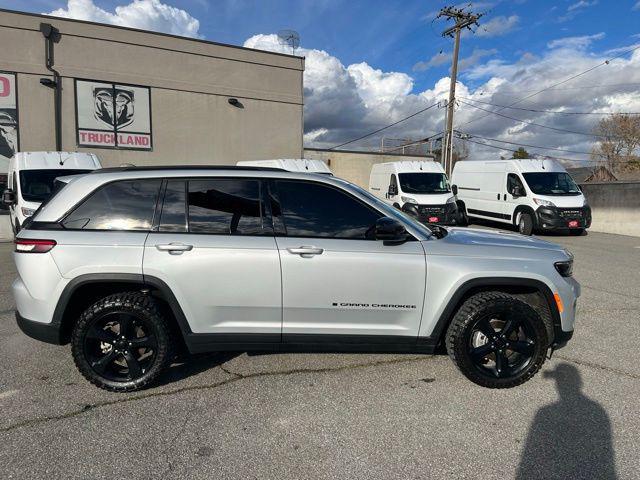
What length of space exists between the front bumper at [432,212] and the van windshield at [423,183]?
2.77 feet

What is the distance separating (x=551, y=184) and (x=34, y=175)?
1410cm

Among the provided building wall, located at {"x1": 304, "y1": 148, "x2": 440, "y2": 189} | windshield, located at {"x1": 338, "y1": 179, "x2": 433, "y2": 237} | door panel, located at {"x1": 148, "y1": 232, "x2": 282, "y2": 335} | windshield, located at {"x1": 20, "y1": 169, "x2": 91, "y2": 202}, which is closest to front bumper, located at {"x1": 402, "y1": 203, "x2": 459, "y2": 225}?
windshield, located at {"x1": 20, "y1": 169, "x2": 91, "y2": 202}

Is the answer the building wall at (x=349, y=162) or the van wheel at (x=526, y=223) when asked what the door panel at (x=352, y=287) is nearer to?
the van wheel at (x=526, y=223)

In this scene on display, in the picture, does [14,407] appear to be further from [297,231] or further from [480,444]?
[480,444]

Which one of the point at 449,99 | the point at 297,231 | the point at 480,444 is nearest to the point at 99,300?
the point at 297,231

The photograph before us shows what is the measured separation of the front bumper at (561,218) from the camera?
12.4 metres

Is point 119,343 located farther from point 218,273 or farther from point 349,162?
point 349,162

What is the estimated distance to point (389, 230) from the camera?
306 cm

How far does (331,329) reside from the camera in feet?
10.6

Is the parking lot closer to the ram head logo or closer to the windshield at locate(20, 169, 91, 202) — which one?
the windshield at locate(20, 169, 91, 202)

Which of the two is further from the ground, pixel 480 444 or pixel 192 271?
pixel 192 271

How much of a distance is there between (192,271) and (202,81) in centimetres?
1661

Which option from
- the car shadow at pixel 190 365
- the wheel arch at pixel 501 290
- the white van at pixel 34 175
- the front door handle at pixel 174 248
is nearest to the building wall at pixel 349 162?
the white van at pixel 34 175

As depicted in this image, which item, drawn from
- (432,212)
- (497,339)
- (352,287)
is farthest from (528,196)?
(352,287)
